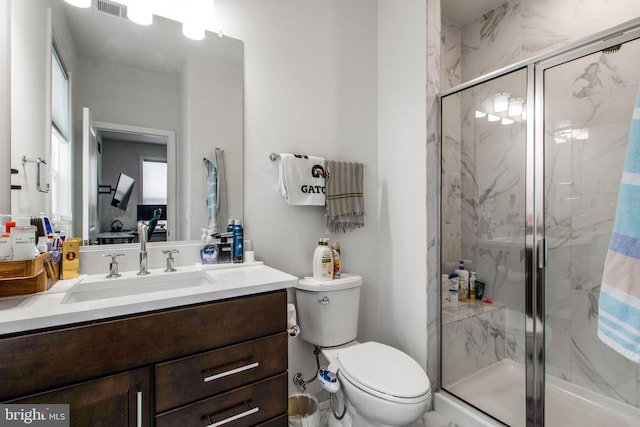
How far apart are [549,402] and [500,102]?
5.00 feet

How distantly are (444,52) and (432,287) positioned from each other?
1.89m

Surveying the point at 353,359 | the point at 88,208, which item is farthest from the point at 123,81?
the point at 353,359

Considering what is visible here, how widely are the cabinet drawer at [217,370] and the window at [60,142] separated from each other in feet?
2.66

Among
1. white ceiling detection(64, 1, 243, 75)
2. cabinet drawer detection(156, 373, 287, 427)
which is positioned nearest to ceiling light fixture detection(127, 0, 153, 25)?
white ceiling detection(64, 1, 243, 75)

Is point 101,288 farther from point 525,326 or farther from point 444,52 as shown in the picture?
point 444,52

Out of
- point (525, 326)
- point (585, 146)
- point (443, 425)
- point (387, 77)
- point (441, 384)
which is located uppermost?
point (387, 77)

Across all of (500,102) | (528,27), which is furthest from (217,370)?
(528,27)

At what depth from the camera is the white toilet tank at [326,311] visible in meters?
1.59

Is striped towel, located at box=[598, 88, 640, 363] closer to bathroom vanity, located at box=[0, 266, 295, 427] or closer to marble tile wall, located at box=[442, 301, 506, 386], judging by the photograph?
bathroom vanity, located at box=[0, 266, 295, 427]

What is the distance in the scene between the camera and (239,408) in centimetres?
105

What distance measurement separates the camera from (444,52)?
8.12 ft

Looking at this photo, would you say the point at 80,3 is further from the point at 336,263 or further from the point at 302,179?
the point at 336,263

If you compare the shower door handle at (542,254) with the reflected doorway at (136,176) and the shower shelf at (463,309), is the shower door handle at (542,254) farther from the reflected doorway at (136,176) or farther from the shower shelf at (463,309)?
the reflected doorway at (136,176)

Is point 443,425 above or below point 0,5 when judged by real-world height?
below
